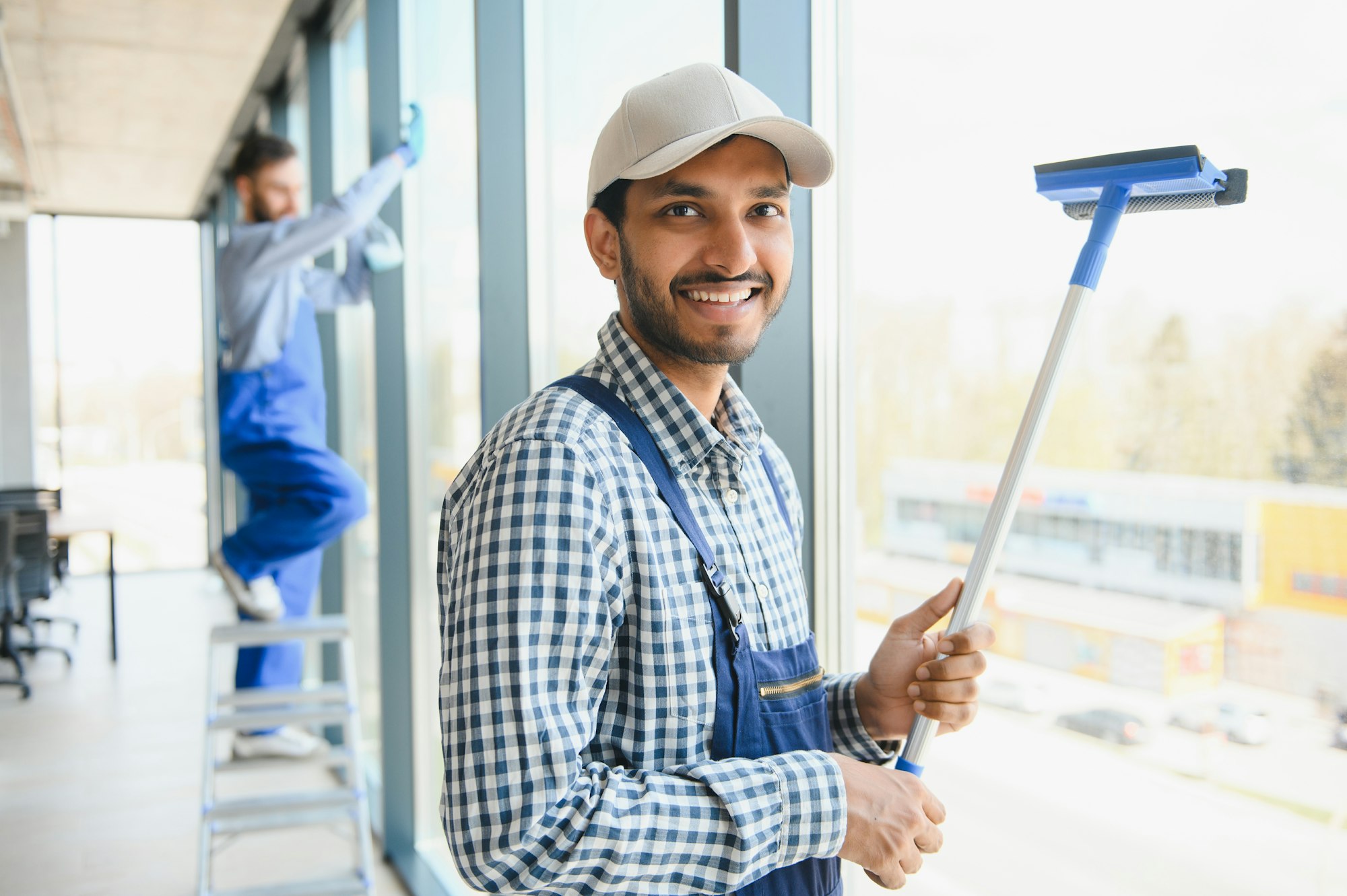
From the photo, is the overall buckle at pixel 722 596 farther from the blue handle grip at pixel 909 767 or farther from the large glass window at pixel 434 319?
the large glass window at pixel 434 319

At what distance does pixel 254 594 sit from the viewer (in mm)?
3348

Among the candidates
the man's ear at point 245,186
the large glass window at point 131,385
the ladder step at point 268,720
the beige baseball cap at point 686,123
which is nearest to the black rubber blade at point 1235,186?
the beige baseball cap at point 686,123

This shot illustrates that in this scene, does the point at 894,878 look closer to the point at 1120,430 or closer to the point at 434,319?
the point at 1120,430

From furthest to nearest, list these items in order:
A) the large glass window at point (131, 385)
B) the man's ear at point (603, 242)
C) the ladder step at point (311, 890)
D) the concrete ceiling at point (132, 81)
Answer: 1. the large glass window at point (131, 385)
2. the concrete ceiling at point (132, 81)
3. the ladder step at point (311, 890)
4. the man's ear at point (603, 242)

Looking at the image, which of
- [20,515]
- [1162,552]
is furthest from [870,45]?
[20,515]

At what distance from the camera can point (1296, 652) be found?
903 mm

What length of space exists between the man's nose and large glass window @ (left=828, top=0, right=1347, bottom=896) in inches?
14.1

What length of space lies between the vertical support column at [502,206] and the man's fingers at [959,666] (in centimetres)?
154

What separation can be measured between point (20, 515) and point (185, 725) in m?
2.20

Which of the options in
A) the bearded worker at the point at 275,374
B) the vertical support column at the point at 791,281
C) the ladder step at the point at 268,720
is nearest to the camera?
the vertical support column at the point at 791,281

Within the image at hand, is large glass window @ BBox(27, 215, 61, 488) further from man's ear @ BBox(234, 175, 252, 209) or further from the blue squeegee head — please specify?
the blue squeegee head

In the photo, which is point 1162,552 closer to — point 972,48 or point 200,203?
point 972,48

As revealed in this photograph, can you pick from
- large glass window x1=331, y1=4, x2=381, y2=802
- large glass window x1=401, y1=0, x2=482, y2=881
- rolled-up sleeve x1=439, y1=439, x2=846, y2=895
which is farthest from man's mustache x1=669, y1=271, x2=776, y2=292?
large glass window x1=331, y1=4, x2=381, y2=802

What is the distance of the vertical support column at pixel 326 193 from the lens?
4574 mm
